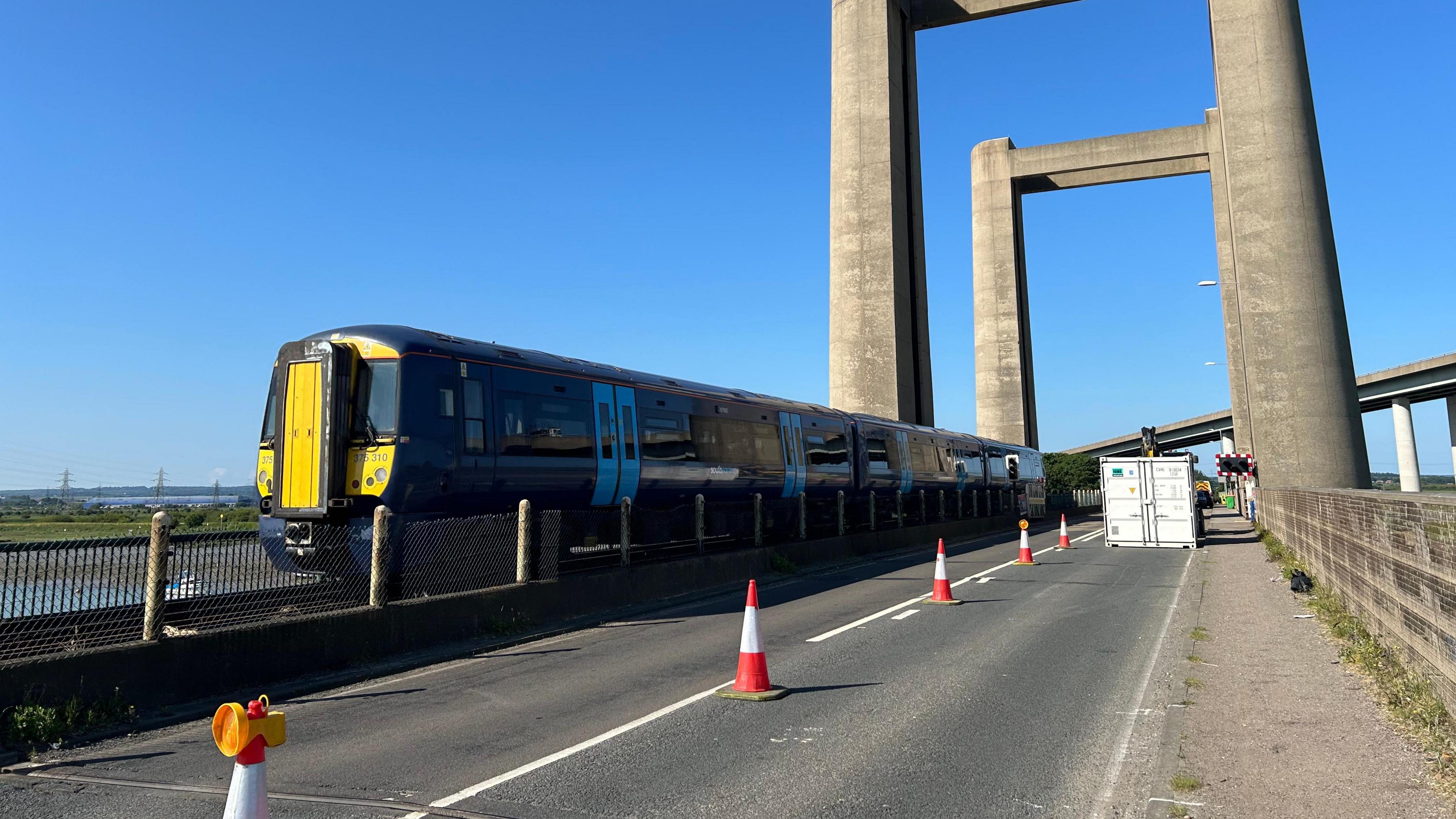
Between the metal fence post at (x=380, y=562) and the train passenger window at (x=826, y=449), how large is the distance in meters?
15.4

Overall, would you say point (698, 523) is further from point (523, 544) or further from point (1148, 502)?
point (1148, 502)

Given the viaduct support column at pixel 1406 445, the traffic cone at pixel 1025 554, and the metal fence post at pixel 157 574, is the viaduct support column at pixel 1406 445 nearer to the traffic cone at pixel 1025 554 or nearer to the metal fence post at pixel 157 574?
the traffic cone at pixel 1025 554

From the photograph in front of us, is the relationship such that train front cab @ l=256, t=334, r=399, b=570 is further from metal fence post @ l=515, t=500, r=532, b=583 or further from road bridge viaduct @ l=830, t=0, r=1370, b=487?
road bridge viaduct @ l=830, t=0, r=1370, b=487

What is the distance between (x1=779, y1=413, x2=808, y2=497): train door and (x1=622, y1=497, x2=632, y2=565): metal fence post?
9057 millimetres

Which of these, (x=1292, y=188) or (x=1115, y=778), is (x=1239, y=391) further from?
(x=1115, y=778)

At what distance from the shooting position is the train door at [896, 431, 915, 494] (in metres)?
31.4

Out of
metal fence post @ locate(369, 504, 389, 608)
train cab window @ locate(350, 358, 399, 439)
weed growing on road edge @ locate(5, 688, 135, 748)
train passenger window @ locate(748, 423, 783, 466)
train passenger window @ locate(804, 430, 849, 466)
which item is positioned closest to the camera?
weed growing on road edge @ locate(5, 688, 135, 748)

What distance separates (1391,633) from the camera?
8.02 metres

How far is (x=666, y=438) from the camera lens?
18078 mm

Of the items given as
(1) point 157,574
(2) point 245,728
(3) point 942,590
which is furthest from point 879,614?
(2) point 245,728

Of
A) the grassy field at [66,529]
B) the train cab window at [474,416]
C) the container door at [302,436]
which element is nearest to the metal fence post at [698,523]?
the train cab window at [474,416]

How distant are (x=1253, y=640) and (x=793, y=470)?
46.8 ft

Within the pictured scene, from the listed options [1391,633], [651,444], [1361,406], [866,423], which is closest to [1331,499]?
[1391,633]

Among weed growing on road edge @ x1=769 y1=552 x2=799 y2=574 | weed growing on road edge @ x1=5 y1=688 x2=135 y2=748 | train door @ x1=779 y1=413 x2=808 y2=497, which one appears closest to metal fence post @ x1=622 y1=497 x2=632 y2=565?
weed growing on road edge @ x1=769 y1=552 x2=799 y2=574
